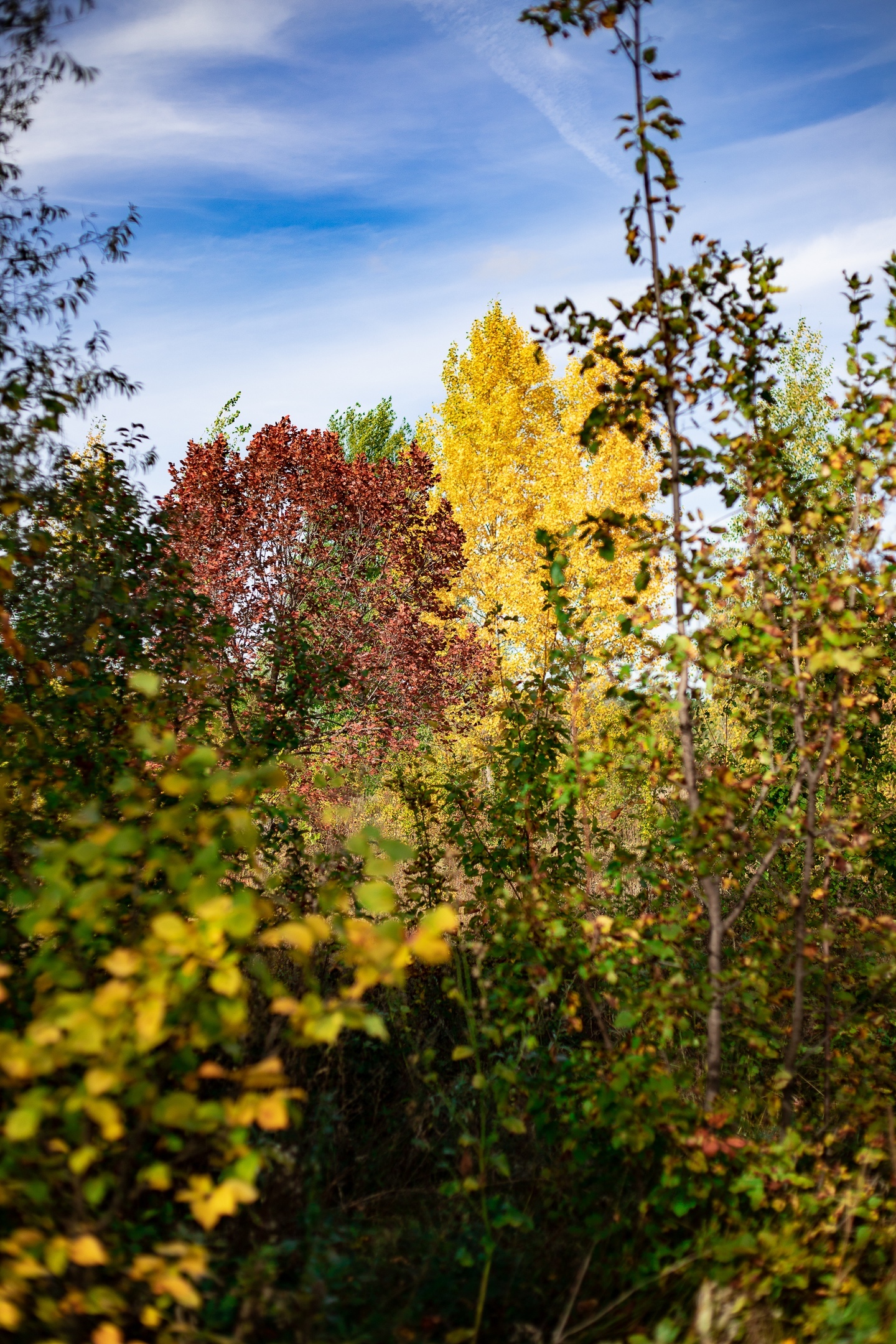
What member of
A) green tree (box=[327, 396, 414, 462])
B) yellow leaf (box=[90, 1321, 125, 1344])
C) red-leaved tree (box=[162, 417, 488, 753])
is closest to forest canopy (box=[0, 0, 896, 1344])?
yellow leaf (box=[90, 1321, 125, 1344])

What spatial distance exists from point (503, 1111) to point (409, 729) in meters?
7.43

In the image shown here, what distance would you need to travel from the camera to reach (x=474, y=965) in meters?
2.84

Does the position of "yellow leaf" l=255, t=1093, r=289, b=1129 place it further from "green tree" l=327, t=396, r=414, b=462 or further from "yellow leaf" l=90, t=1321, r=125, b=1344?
"green tree" l=327, t=396, r=414, b=462

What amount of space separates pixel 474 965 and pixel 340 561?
26.3 feet

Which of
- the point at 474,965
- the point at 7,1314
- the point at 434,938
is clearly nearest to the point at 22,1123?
the point at 7,1314

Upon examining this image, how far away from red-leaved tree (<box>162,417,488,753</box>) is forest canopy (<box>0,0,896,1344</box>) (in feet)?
15.0

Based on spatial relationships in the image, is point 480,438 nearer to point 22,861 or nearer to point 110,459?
point 110,459

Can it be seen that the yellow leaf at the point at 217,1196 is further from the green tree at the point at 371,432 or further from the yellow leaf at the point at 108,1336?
the green tree at the point at 371,432

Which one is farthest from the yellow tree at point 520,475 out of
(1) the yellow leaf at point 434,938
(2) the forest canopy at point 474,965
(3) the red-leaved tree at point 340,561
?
(1) the yellow leaf at point 434,938

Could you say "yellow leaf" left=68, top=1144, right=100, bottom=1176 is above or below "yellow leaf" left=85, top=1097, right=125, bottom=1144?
below

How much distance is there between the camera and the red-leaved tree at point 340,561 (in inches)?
352

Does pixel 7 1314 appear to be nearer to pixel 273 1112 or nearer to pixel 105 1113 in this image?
pixel 105 1113

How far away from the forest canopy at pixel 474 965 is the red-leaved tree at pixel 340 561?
180 inches

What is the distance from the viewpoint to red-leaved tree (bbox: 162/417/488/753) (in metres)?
8.95
